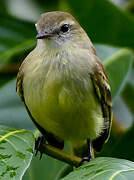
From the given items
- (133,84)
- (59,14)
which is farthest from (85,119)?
(133,84)

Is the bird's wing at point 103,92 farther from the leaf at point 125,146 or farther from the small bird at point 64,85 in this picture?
the leaf at point 125,146

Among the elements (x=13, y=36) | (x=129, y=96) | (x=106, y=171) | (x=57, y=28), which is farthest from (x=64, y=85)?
(x=13, y=36)

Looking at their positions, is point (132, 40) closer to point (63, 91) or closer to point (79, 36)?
point (79, 36)

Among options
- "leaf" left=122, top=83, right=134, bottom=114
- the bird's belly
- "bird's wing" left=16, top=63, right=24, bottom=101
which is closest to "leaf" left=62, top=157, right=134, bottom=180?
the bird's belly

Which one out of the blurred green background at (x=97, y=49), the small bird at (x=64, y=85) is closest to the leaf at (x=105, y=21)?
the blurred green background at (x=97, y=49)

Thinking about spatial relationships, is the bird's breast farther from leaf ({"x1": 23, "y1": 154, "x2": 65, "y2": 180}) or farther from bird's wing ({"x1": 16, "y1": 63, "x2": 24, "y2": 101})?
leaf ({"x1": 23, "y1": 154, "x2": 65, "y2": 180})
